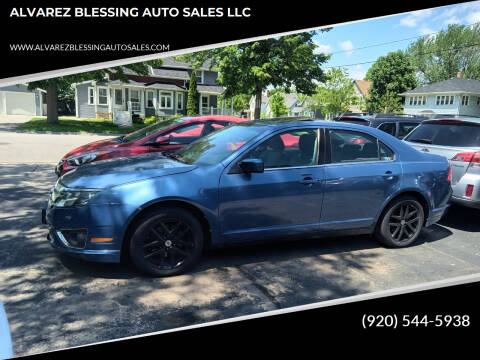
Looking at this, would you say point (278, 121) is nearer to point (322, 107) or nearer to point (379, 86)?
point (322, 107)

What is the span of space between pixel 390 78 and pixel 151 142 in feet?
201

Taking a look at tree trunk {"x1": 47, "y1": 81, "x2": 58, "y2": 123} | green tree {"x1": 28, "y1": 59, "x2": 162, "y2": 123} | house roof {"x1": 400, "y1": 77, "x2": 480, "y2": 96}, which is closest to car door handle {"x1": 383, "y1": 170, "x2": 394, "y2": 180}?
green tree {"x1": 28, "y1": 59, "x2": 162, "y2": 123}

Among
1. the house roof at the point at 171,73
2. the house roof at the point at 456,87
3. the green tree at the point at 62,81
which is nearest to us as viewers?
the green tree at the point at 62,81

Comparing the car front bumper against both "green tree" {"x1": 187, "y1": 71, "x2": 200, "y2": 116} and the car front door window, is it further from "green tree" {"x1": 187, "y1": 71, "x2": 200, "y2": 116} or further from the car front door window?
"green tree" {"x1": 187, "y1": 71, "x2": 200, "y2": 116}

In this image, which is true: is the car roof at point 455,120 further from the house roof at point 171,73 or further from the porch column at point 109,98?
the house roof at point 171,73

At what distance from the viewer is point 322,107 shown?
52.2 metres

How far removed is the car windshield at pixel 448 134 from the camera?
577 cm

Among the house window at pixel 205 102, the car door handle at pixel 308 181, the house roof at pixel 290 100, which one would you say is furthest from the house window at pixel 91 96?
the house roof at pixel 290 100

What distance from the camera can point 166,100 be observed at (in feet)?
119

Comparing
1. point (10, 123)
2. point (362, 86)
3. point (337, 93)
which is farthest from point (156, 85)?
point (362, 86)

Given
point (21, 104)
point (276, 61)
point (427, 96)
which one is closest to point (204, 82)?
point (276, 61)

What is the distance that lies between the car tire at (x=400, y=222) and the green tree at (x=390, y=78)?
58.1 meters

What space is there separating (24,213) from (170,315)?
12.0 feet

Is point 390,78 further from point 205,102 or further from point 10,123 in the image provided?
point 10,123
